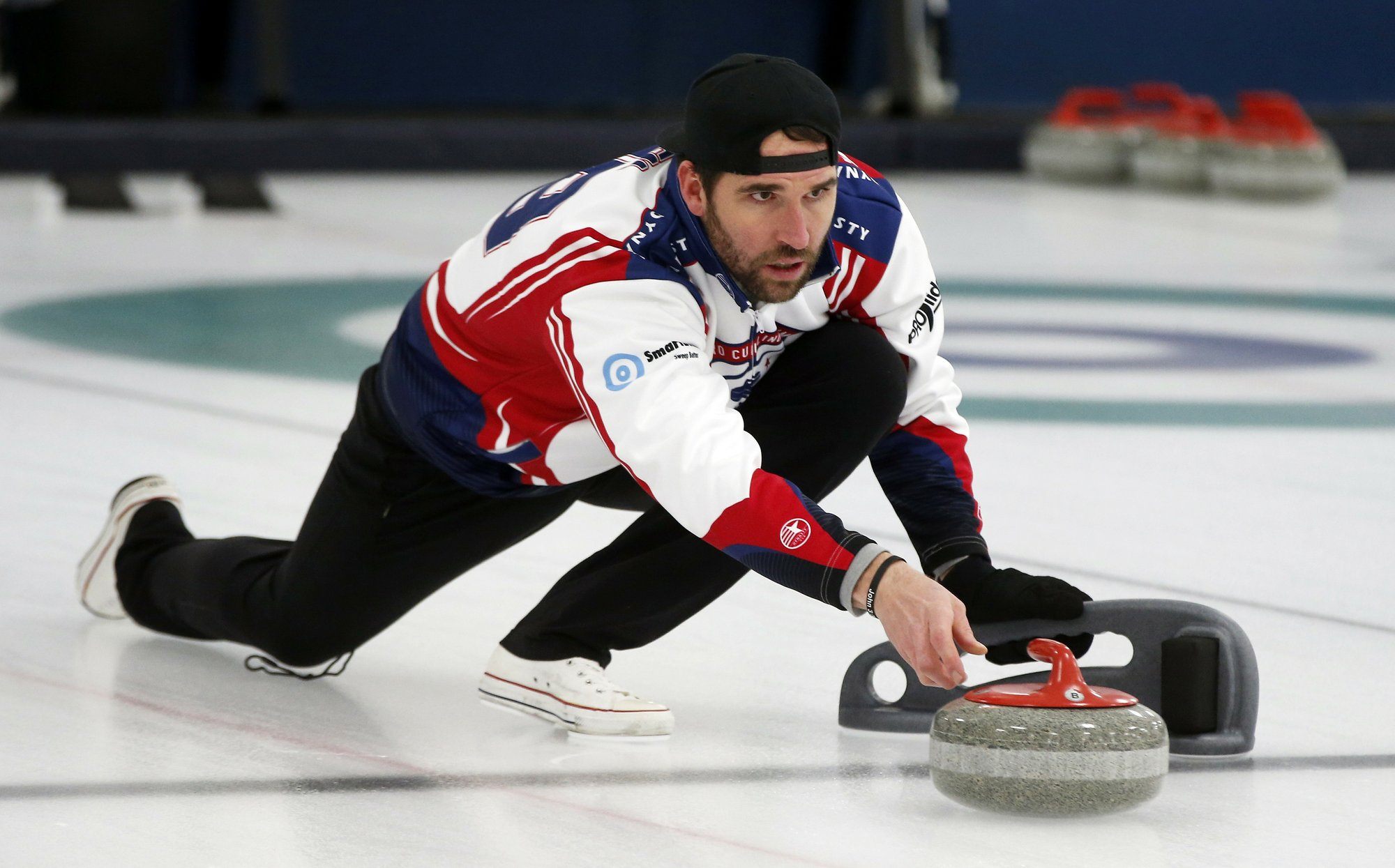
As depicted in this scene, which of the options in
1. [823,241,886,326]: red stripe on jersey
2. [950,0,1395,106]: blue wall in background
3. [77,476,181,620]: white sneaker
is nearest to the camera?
[823,241,886,326]: red stripe on jersey

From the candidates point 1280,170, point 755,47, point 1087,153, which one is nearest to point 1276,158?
point 1280,170

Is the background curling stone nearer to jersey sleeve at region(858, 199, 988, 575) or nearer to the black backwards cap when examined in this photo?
jersey sleeve at region(858, 199, 988, 575)

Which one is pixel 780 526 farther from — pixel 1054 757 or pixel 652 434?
pixel 1054 757

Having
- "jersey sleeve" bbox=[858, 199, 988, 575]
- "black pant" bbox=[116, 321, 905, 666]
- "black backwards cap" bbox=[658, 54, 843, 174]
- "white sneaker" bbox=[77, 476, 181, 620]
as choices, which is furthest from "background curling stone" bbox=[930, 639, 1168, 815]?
"white sneaker" bbox=[77, 476, 181, 620]

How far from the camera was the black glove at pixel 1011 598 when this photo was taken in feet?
6.64

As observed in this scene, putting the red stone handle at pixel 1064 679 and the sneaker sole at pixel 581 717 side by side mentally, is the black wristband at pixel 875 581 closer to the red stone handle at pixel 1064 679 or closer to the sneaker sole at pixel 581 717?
the red stone handle at pixel 1064 679

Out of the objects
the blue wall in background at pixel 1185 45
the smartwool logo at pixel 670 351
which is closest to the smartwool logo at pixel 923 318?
the smartwool logo at pixel 670 351

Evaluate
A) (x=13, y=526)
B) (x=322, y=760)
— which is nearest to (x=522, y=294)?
(x=322, y=760)

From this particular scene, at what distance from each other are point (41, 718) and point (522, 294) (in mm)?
696

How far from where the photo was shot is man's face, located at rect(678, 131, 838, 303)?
1918 mm

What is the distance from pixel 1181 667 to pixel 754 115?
2.26 feet

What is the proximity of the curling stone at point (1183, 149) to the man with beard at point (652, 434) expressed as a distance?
26.9 ft

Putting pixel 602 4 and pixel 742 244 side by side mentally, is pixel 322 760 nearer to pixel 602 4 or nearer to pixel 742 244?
pixel 742 244

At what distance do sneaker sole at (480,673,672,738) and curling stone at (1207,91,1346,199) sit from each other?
26.6 ft
